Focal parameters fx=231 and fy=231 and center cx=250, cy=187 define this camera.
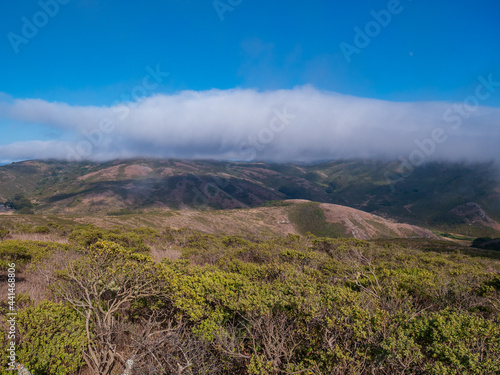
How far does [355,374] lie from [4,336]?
27.4ft

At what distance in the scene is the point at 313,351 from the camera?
20.7 feet

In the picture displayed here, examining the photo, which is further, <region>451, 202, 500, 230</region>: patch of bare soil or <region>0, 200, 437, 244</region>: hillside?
<region>451, 202, 500, 230</region>: patch of bare soil

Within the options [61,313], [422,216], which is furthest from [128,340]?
[422,216]

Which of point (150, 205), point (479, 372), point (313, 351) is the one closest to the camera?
point (479, 372)

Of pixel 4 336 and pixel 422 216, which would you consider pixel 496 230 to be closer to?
pixel 422 216

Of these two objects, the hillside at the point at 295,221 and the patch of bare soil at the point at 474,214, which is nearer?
the hillside at the point at 295,221

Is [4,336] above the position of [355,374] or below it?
above

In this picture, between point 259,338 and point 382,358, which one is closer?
point 382,358

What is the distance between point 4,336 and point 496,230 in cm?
20802

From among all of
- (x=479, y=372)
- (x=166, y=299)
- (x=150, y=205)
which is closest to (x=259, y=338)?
(x=166, y=299)

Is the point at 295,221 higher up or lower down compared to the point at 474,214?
higher up

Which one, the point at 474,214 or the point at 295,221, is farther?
the point at 474,214

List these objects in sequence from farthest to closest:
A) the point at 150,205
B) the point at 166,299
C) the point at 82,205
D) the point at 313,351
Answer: the point at 150,205 → the point at 82,205 → the point at 166,299 → the point at 313,351

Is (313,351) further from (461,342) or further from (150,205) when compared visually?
(150,205)
